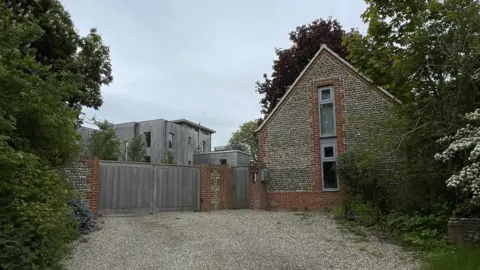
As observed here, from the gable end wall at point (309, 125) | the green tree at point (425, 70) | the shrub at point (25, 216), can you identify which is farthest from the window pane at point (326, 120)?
the shrub at point (25, 216)

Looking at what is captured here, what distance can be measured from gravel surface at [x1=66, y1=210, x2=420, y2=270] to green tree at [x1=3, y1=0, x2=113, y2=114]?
358 centimetres

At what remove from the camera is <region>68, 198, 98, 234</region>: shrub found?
7909mm

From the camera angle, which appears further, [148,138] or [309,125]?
[148,138]

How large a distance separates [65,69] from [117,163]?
10.1 ft

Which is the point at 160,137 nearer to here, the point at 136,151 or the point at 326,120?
the point at 136,151

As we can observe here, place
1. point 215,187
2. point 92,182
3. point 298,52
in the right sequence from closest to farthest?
point 92,182 → point 215,187 → point 298,52

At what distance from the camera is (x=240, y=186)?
14.1m

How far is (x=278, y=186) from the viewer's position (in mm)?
13625

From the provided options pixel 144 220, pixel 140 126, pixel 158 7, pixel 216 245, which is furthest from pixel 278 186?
pixel 140 126

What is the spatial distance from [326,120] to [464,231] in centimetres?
692

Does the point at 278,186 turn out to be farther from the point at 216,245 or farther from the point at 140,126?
the point at 140,126

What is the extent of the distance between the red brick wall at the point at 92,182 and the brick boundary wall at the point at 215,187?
161 inches

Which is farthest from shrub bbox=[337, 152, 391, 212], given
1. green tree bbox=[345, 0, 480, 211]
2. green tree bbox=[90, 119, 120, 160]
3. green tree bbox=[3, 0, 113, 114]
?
green tree bbox=[90, 119, 120, 160]

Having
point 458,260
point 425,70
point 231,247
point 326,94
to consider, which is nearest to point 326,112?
point 326,94
